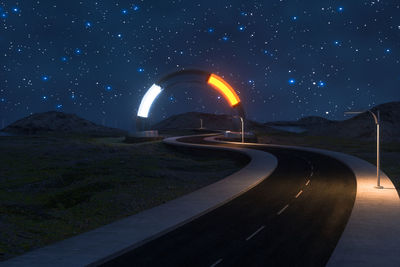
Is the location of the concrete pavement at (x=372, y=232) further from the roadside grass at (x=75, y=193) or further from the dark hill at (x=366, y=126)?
the dark hill at (x=366, y=126)

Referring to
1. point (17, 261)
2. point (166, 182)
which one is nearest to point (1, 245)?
point (17, 261)

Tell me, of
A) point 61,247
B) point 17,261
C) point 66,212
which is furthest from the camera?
point 66,212

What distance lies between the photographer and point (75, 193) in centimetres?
1936

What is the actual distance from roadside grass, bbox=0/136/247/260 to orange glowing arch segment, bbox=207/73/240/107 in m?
24.8

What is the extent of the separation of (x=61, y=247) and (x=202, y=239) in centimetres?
406

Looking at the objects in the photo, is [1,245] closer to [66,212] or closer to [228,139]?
[66,212]

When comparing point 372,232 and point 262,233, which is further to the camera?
point 262,233

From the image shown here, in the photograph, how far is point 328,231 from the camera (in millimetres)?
12000

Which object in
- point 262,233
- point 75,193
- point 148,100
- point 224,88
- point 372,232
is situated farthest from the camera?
point 148,100

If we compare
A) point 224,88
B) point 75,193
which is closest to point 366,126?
point 224,88

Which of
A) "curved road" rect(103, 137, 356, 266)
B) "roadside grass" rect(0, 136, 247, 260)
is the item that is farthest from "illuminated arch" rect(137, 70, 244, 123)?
"curved road" rect(103, 137, 356, 266)

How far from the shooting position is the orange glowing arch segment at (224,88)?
5691cm

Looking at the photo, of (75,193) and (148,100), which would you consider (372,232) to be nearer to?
(75,193)

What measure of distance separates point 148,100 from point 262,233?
171ft
